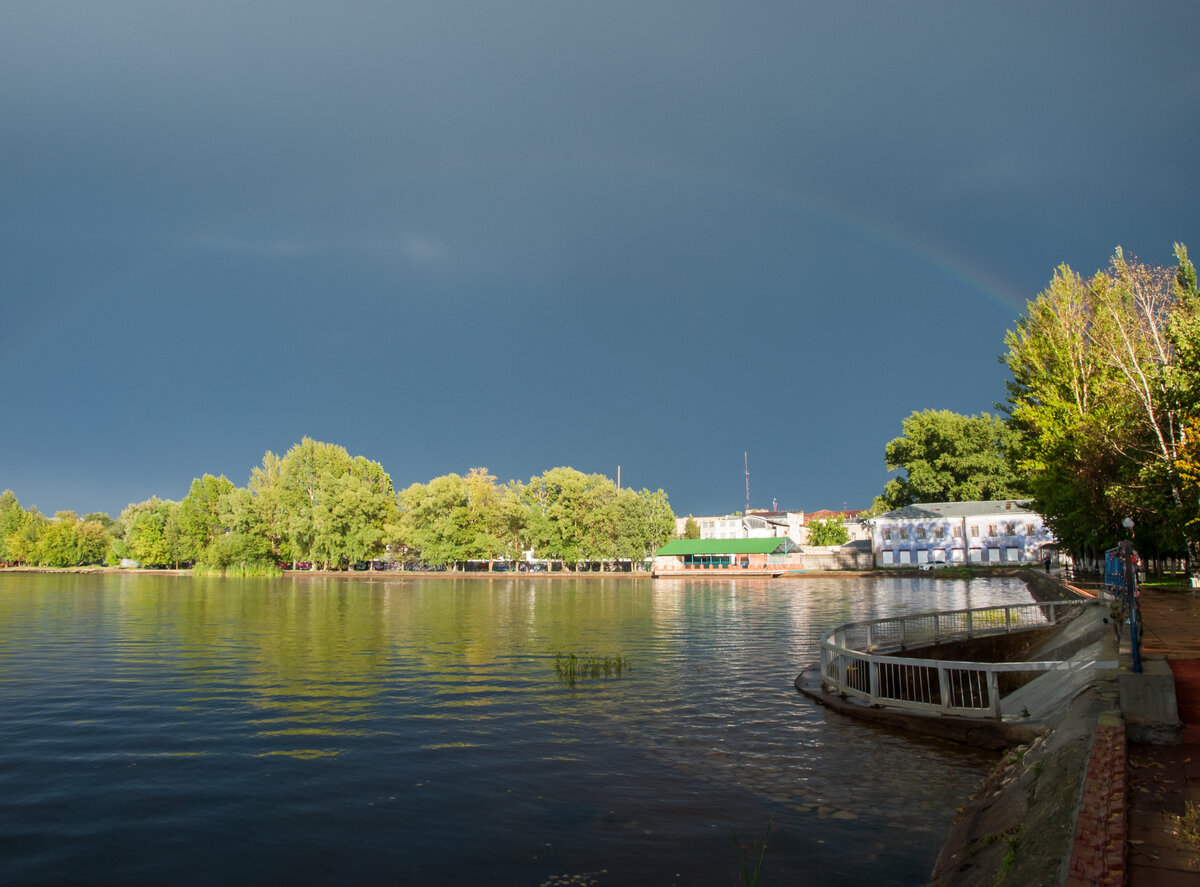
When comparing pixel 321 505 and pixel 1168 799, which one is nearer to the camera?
pixel 1168 799

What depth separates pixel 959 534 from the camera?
106000mm

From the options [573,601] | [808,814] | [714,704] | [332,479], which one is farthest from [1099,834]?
[332,479]

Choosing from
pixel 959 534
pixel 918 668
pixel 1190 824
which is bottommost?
pixel 918 668

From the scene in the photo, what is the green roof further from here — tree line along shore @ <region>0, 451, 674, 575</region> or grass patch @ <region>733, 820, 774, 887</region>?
grass patch @ <region>733, 820, 774, 887</region>

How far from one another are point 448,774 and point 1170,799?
9.23 metres

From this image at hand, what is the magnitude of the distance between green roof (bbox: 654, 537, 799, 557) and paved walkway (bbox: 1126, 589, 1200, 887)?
4171 inches

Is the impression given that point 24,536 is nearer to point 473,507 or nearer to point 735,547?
point 473,507

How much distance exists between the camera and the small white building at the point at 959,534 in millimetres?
103688

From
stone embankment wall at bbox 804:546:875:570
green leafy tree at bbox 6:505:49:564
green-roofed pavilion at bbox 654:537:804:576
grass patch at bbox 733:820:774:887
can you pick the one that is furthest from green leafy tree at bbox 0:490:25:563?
grass patch at bbox 733:820:774:887

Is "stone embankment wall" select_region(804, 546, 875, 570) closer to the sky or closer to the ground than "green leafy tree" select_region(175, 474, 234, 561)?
closer to the ground

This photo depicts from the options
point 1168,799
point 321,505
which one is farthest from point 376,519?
point 1168,799

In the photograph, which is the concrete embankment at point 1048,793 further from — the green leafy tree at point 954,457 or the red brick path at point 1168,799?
the green leafy tree at point 954,457

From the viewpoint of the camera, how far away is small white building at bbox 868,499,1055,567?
10369 centimetres

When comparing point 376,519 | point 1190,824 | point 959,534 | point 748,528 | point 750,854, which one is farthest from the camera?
point 748,528
